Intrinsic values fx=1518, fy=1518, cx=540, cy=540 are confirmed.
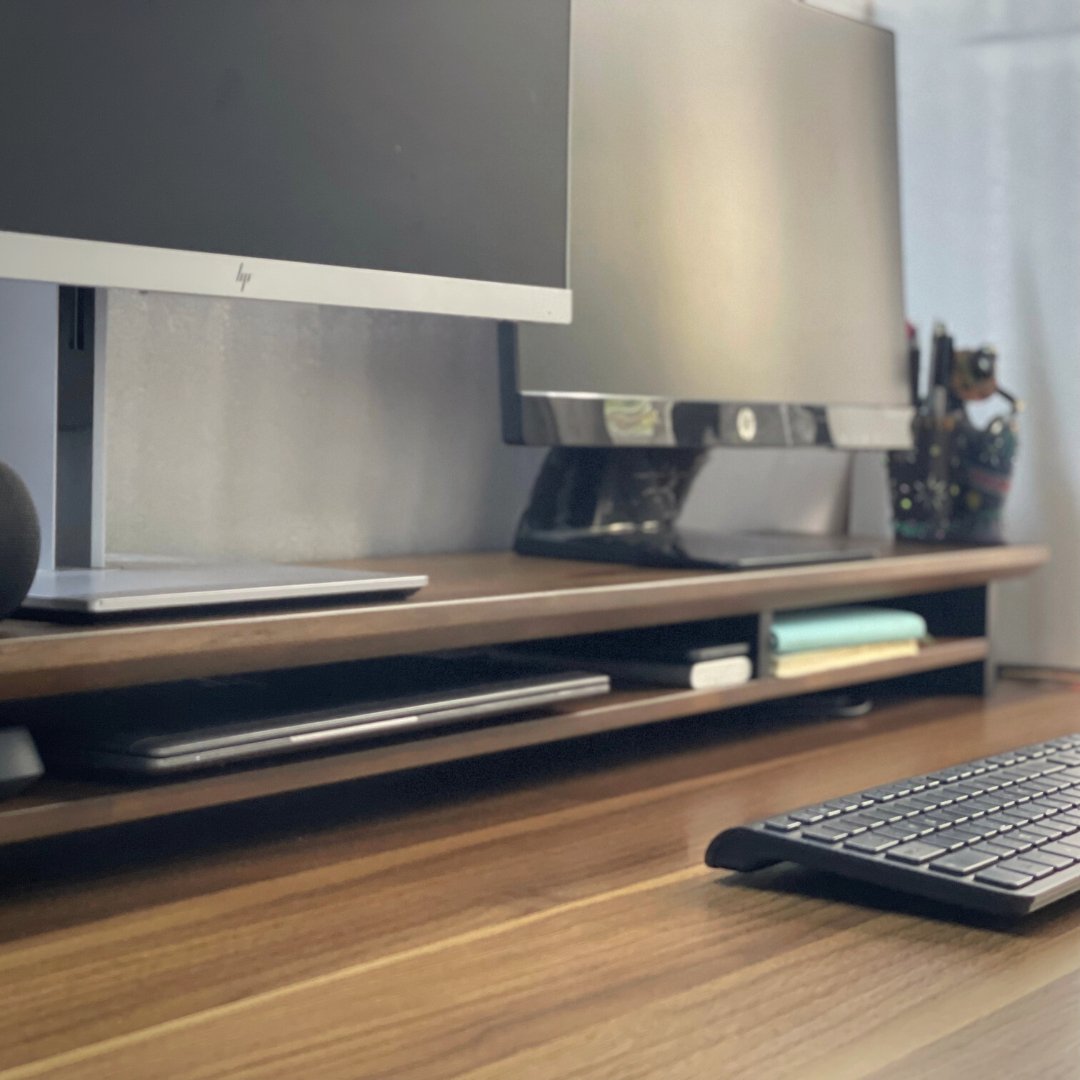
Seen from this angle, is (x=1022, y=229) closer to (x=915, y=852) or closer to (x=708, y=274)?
(x=708, y=274)

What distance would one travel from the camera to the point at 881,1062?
59 centimetres

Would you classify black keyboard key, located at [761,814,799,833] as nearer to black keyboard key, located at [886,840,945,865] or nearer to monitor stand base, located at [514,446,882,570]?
black keyboard key, located at [886,840,945,865]

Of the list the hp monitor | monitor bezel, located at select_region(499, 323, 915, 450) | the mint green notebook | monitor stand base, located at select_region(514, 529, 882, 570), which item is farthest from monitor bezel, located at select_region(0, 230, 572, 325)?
the mint green notebook

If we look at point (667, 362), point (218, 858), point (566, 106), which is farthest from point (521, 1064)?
point (667, 362)

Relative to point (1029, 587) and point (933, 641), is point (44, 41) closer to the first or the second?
point (933, 641)

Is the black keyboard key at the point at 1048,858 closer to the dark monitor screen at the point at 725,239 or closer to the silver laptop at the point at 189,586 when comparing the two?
the silver laptop at the point at 189,586

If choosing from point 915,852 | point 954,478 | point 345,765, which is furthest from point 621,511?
point 915,852

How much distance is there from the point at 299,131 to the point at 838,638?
70cm

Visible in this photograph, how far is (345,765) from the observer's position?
910mm

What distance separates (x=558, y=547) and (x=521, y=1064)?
33.5 inches

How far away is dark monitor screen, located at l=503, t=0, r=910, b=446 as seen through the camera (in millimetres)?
1341

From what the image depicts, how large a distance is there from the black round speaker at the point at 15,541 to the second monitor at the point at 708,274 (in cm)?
60

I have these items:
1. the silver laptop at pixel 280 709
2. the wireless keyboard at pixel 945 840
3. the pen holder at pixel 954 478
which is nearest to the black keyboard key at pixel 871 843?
the wireless keyboard at pixel 945 840

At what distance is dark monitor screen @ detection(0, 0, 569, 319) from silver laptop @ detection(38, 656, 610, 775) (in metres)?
0.25
